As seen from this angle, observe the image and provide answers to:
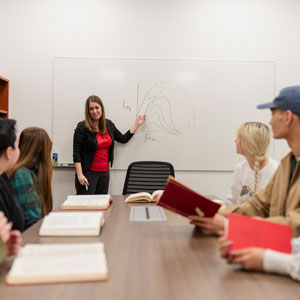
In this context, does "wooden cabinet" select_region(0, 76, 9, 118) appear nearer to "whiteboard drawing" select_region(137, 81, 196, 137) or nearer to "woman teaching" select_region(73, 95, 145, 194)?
"woman teaching" select_region(73, 95, 145, 194)

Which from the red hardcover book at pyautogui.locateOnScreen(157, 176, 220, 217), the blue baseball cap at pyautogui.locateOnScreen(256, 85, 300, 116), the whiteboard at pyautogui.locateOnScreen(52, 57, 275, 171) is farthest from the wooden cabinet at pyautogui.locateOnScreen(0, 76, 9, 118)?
the blue baseball cap at pyautogui.locateOnScreen(256, 85, 300, 116)

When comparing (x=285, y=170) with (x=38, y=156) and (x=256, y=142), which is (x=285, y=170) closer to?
(x=256, y=142)

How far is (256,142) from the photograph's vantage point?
2.22m

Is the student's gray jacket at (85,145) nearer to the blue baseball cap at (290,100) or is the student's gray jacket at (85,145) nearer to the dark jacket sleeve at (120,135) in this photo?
the dark jacket sleeve at (120,135)

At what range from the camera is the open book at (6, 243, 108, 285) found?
3.07ft

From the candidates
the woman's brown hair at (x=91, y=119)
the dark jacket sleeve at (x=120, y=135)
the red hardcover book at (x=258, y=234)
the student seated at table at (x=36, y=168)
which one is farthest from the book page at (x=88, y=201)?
the dark jacket sleeve at (x=120, y=135)

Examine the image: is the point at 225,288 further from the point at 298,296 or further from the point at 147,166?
the point at 147,166

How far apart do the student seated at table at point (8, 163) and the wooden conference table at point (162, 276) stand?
6.2 inches

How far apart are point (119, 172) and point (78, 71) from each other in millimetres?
1200

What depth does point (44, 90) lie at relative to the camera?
3730mm

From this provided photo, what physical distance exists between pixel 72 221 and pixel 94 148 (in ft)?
6.65

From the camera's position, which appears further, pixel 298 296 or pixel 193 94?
pixel 193 94

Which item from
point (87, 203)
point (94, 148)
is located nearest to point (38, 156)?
point (87, 203)

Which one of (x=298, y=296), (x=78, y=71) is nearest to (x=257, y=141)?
(x=298, y=296)
